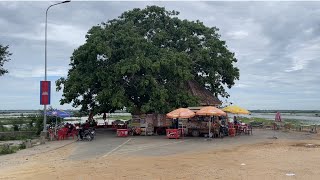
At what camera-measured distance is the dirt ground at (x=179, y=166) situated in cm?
1269

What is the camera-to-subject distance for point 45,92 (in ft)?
88.0

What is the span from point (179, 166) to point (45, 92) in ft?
49.9

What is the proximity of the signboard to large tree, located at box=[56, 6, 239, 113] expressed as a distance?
12.5 feet

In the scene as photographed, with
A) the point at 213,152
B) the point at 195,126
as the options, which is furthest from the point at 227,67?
the point at 213,152

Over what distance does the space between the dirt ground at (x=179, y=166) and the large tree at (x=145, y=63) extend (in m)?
11.9

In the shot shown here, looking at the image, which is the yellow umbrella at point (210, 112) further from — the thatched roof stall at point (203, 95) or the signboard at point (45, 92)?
the signboard at point (45, 92)

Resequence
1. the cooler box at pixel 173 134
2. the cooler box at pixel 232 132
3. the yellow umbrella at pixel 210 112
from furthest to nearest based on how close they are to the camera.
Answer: the cooler box at pixel 232 132
the cooler box at pixel 173 134
the yellow umbrella at pixel 210 112

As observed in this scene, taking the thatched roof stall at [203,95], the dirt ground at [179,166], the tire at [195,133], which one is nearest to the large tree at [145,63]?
the thatched roof stall at [203,95]

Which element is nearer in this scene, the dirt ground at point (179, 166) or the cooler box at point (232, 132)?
the dirt ground at point (179, 166)

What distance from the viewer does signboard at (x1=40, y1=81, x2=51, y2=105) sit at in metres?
26.8

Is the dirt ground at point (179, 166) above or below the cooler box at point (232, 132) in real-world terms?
below

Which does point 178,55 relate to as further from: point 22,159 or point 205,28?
point 22,159

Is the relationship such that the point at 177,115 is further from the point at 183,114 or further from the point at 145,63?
the point at 145,63

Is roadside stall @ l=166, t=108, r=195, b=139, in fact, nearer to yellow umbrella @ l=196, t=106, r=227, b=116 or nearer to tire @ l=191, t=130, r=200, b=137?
yellow umbrella @ l=196, t=106, r=227, b=116
